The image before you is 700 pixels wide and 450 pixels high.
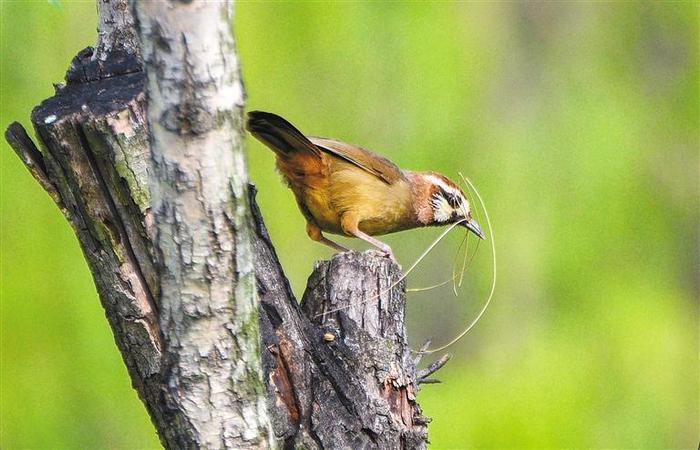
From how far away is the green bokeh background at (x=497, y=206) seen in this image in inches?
313

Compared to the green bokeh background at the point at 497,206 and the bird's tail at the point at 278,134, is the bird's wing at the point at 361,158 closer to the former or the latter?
the bird's tail at the point at 278,134

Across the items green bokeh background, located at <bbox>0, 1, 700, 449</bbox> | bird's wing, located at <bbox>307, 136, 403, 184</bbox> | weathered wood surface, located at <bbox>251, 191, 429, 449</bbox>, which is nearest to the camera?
weathered wood surface, located at <bbox>251, 191, 429, 449</bbox>

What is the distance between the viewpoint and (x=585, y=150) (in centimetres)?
1104

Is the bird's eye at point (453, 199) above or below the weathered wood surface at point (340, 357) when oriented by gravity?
above

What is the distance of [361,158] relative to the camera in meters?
5.29

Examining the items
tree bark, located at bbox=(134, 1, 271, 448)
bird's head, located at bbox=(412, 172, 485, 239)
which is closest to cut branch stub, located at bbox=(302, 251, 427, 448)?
tree bark, located at bbox=(134, 1, 271, 448)

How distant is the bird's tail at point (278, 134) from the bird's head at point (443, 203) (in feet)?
2.83

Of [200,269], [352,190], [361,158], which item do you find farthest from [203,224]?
[361,158]

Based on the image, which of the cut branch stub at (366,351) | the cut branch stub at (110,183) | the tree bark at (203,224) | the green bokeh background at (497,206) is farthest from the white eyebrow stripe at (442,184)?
the tree bark at (203,224)

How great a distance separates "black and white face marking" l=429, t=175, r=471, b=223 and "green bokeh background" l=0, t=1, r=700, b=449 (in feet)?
8.48

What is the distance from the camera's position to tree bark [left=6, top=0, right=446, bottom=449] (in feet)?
8.25

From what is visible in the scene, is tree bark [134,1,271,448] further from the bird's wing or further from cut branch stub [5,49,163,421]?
the bird's wing

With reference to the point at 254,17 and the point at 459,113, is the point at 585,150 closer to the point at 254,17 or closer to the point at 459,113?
the point at 459,113

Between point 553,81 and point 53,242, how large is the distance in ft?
21.2
